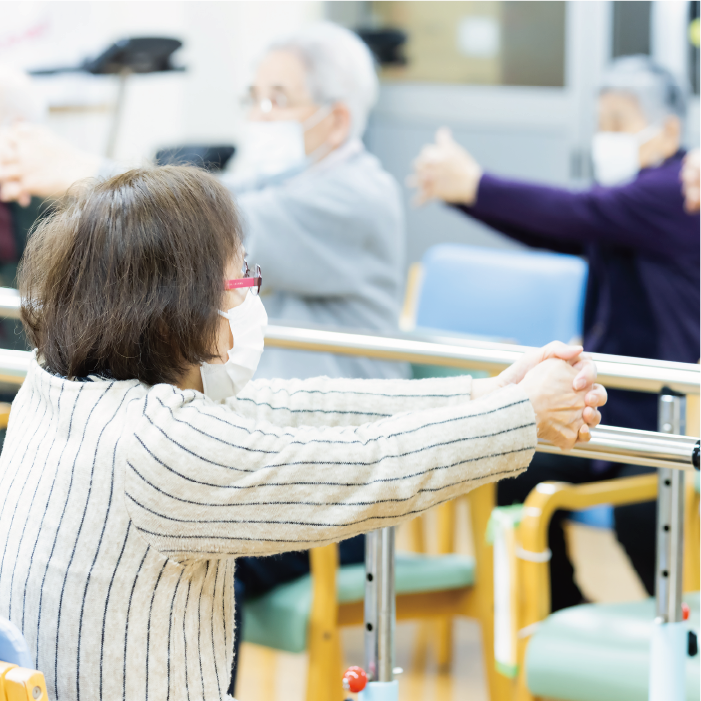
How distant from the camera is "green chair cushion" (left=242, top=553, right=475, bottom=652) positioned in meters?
1.64

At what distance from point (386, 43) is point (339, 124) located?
8.22 feet

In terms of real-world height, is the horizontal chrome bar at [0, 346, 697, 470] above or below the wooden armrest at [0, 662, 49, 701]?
above

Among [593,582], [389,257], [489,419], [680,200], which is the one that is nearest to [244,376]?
[489,419]

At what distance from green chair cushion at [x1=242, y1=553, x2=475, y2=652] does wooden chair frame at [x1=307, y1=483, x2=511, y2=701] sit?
18 mm

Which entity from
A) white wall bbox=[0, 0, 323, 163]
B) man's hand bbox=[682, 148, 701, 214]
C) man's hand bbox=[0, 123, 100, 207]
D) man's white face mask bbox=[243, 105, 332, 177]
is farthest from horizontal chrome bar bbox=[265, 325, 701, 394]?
white wall bbox=[0, 0, 323, 163]

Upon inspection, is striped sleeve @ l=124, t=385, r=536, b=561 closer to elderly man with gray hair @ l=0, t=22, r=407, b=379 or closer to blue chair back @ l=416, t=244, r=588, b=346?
elderly man with gray hair @ l=0, t=22, r=407, b=379

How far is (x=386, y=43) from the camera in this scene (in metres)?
4.51

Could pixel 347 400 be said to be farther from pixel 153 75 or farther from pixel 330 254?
pixel 153 75

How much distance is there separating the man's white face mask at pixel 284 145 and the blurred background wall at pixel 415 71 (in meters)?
1.85

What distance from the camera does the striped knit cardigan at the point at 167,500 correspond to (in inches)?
32.1

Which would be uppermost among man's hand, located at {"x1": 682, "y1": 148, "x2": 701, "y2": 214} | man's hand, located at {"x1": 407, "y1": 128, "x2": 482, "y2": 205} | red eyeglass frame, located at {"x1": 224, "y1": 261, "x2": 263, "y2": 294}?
man's hand, located at {"x1": 407, "y1": 128, "x2": 482, "y2": 205}

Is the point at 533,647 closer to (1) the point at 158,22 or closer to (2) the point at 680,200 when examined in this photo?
(2) the point at 680,200

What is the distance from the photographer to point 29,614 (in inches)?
33.9

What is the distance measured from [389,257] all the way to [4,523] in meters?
1.33
